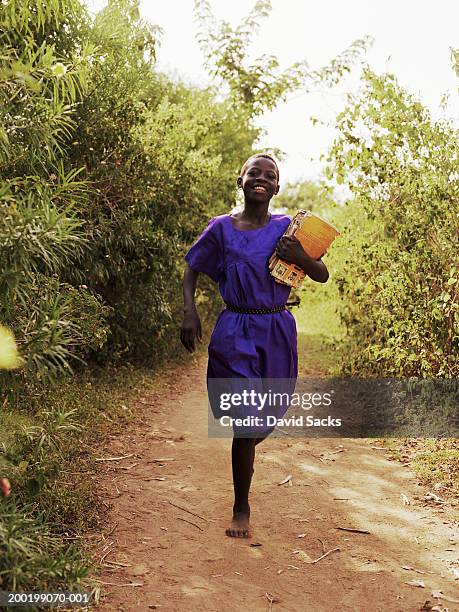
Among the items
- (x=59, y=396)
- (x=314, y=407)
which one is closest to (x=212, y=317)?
(x=314, y=407)

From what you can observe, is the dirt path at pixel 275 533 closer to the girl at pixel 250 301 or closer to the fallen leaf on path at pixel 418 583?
the fallen leaf on path at pixel 418 583

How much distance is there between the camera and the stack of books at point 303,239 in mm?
3621

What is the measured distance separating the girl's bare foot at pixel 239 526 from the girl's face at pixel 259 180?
1676 mm

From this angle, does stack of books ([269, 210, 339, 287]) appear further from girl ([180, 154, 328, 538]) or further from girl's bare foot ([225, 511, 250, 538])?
girl's bare foot ([225, 511, 250, 538])

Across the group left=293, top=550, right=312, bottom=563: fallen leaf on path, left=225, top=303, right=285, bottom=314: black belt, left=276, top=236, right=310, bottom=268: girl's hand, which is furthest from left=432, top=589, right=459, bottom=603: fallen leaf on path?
left=276, top=236, right=310, bottom=268: girl's hand

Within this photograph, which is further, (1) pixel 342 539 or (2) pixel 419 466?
(2) pixel 419 466

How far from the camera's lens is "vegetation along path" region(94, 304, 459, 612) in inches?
122

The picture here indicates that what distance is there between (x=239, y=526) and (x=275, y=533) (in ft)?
0.70

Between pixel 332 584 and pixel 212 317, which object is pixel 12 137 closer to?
pixel 332 584

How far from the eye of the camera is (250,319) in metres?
3.68

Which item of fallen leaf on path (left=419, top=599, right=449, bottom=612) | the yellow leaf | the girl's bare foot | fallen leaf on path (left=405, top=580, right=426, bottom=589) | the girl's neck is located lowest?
fallen leaf on path (left=419, top=599, right=449, bottom=612)

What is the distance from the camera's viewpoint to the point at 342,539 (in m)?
3.72

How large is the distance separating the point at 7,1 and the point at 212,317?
8301 millimetres

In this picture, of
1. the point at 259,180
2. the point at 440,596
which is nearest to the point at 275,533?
the point at 440,596
